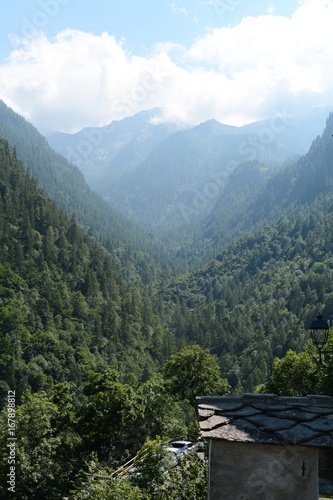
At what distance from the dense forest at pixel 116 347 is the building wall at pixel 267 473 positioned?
507 cm

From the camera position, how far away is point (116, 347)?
10819cm

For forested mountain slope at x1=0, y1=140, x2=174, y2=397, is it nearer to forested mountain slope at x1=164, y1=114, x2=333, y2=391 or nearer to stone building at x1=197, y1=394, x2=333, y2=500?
forested mountain slope at x1=164, y1=114, x2=333, y2=391

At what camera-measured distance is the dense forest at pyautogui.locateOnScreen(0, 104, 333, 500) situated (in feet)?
86.8

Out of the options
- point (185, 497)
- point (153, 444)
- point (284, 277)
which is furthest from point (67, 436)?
point (284, 277)

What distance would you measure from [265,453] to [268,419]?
0.39 meters

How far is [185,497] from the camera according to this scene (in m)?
10.4

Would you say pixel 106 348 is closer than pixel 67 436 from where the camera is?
No

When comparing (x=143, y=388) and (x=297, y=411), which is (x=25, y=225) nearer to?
(x=143, y=388)

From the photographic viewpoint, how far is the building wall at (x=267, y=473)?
18.1 feet

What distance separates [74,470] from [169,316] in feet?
455

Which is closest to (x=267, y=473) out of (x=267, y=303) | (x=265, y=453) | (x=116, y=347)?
(x=265, y=453)

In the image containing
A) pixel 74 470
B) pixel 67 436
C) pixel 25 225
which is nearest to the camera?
pixel 74 470

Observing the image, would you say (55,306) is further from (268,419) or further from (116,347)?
(268,419)

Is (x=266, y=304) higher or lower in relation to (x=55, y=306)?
lower
